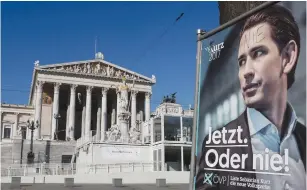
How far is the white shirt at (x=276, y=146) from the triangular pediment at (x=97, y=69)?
58.5 metres

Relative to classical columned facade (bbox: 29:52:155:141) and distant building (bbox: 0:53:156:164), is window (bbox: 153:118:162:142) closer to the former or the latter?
distant building (bbox: 0:53:156:164)

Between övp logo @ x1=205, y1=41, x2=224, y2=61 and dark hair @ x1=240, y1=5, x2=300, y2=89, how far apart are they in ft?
1.45

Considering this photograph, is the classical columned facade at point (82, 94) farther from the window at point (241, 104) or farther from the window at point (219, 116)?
the window at point (241, 104)

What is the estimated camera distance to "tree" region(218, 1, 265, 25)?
383 cm

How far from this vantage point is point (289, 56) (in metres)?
2.62

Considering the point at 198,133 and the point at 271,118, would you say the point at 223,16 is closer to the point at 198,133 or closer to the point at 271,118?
the point at 198,133

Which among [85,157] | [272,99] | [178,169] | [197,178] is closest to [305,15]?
[272,99]

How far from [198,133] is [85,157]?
2761 centimetres

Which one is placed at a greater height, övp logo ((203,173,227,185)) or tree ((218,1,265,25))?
tree ((218,1,265,25))

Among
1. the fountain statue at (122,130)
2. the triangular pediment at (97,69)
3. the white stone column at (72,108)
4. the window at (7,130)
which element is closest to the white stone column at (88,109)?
the white stone column at (72,108)

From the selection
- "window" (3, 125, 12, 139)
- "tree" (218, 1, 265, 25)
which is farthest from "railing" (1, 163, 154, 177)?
"window" (3, 125, 12, 139)

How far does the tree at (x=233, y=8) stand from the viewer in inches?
151

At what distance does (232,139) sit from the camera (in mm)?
3064

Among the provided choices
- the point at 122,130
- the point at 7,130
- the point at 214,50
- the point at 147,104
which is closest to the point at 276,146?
the point at 214,50
